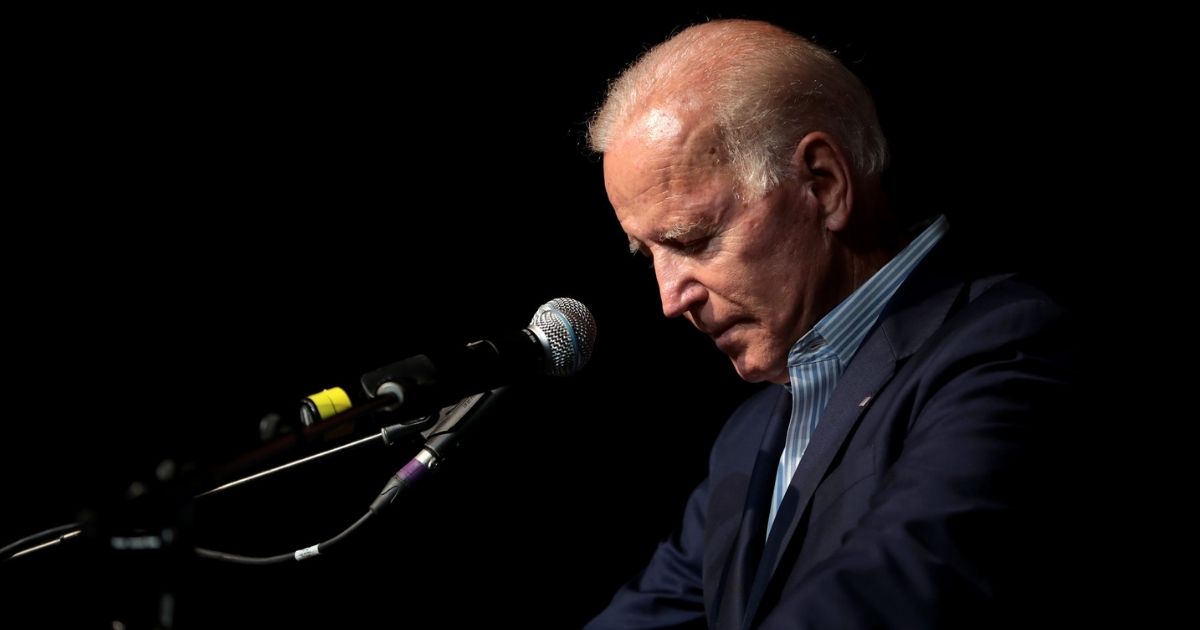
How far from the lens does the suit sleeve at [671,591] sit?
2.44 meters

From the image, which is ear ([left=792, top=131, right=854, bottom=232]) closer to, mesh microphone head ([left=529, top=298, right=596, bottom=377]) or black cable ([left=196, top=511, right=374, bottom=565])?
mesh microphone head ([left=529, top=298, right=596, bottom=377])

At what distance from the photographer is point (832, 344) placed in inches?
81.4

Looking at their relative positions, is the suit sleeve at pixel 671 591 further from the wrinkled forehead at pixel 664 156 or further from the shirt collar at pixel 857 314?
the wrinkled forehead at pixel 664 156

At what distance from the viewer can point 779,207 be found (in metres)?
2.04

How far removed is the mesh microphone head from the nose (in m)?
0.40

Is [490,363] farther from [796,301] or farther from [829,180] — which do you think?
[829,180]

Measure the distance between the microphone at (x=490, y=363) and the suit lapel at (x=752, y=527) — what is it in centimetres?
61

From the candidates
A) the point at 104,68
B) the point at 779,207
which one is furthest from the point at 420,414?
Answer: the point at 104,68

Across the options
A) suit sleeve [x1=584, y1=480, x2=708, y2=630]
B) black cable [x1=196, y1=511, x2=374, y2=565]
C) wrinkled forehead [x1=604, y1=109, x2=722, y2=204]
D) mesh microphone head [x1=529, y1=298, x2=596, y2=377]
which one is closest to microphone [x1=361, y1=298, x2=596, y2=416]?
mesh microphone head [x1=529, y1=298, x2=596, y2=377]

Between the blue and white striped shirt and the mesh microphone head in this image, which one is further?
the blue and white striped shirt

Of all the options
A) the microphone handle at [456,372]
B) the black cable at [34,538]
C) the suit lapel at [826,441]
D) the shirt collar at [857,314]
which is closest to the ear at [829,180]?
the shirt collar at [857,314]

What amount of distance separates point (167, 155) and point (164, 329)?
46cm

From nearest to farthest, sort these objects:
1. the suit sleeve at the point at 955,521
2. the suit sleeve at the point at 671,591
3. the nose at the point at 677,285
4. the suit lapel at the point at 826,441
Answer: the suit sleeve at the point at 955,521
the suit lapel at the point at 826,441
the nose at the point at 677,285
the suit sleeve at the point at 671,591

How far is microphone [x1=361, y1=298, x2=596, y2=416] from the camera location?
1.39 m
